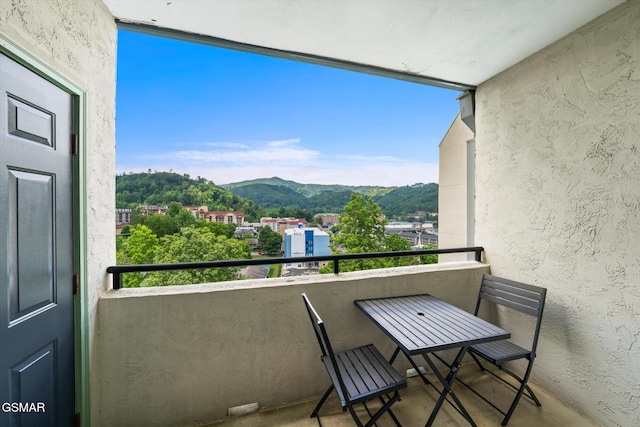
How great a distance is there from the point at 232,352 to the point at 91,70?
1.97m

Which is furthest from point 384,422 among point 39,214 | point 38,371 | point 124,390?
→ point 39,214

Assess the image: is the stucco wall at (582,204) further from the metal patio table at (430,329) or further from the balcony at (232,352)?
the metal patio table at (430,329)

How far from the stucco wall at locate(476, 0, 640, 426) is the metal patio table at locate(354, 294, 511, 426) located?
2.54ft

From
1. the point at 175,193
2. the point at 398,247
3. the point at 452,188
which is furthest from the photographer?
the point at 452,188

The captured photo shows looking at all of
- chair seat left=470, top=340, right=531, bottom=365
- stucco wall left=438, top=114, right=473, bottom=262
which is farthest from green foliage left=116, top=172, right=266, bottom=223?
stucco wall left=438, top=114, right=473, bottom=262

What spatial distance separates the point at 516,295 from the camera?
1990 millimetres

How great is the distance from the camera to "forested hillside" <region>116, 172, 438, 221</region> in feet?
6.98

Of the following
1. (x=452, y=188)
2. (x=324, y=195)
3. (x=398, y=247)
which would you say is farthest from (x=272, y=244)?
(x=452, y=188)

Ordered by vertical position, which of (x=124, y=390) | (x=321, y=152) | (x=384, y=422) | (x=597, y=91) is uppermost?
(x=321, y=152)

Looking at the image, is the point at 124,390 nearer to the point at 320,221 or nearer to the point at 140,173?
the point at 140,173

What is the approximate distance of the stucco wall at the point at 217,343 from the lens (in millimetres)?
1543

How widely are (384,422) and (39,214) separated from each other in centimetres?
230

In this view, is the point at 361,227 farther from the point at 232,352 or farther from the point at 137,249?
the point at 137,249

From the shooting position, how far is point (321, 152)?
712 cm
